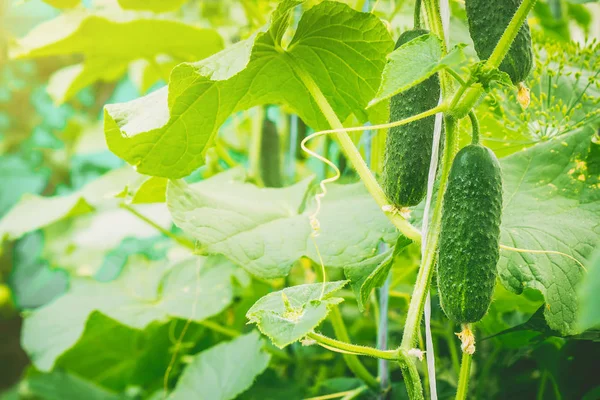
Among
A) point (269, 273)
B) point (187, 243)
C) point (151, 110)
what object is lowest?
point (187, 243)

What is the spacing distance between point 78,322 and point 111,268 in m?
0.82

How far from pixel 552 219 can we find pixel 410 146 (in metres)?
0.28

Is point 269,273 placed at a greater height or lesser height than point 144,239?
greater

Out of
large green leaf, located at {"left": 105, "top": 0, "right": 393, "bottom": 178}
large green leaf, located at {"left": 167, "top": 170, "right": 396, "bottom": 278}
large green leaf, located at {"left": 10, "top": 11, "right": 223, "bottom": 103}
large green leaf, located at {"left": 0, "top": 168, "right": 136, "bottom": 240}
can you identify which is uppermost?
large green leaf, located at {"left": 10, "top": 11, "right": 223, "bottom": 103}

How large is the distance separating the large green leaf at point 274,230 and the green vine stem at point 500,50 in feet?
0.83

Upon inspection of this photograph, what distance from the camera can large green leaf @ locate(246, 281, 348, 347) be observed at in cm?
50

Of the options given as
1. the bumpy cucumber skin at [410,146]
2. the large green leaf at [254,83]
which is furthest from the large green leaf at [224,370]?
the bumpy cucumber skin at [410,146]

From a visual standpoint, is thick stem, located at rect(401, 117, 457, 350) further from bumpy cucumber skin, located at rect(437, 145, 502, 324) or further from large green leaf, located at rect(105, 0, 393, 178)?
large green leaf, located at rect(105, 0, 393, 178)

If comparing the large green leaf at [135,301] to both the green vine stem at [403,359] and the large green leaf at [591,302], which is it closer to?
the green vine stem at [403,359]

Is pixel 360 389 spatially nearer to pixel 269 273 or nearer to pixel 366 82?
pixel 269 273

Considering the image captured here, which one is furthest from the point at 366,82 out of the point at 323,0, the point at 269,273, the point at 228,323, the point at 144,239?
the point at 144,239

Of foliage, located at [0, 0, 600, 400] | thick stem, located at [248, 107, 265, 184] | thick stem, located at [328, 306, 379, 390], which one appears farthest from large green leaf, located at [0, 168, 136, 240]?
thick stem, located at [328, 306, 379, 390]

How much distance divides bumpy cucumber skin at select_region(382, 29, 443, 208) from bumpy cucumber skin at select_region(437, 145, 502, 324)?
5 centimetres

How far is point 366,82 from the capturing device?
0.85 meters
